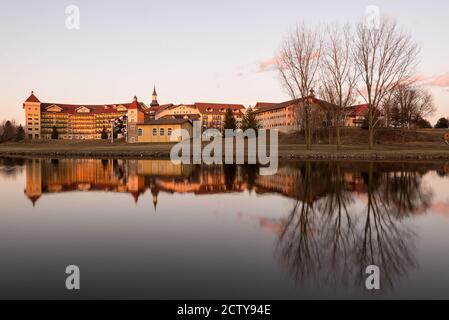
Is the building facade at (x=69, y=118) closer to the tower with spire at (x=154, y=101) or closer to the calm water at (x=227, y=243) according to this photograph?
the tower with spire at (x=154, y=101)

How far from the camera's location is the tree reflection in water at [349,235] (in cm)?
624

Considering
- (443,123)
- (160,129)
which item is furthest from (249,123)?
(443,123)

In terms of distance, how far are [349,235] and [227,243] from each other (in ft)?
9.57

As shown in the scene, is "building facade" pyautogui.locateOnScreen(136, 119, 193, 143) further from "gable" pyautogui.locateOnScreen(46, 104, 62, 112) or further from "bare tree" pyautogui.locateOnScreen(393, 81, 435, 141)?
"gable" pyautogui.locateOnScreen(46, 104, 62, 112)

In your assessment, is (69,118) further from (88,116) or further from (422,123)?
(422,123)

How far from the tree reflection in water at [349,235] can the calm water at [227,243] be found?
0.03 meters

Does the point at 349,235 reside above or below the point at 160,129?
below

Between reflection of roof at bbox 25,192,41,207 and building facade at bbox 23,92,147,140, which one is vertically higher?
building facade at bbox 23,92,147,140

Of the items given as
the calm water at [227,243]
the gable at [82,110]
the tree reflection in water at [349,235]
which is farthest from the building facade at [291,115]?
the gable at [82,110]

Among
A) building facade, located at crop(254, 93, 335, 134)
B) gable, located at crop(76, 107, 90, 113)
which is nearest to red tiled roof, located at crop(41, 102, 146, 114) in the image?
gable, located at crop(76, 107, 90, 113)

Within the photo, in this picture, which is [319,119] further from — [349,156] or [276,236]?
[276,236]

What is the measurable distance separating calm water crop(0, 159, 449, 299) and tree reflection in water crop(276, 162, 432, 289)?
0.03 metres

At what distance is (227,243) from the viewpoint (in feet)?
25.8

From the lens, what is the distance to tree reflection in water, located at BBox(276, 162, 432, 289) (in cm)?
624
